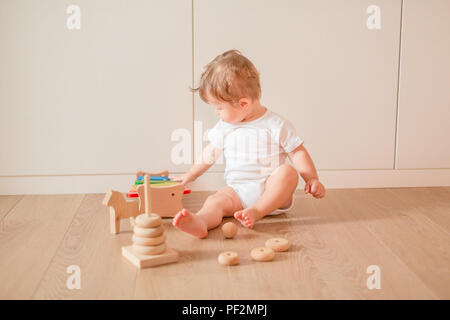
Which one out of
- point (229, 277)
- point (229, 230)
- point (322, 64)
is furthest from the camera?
point (322, 64)

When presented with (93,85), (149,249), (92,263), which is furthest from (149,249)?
(93,85)

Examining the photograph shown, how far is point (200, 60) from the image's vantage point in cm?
160

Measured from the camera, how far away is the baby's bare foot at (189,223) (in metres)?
1.12

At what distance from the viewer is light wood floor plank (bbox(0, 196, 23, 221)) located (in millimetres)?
1428

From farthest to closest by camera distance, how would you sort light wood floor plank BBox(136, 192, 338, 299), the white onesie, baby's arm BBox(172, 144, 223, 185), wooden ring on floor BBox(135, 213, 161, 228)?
baby's arm BBox(172, 144, 223, 185), the white onesie, wooden ring on floor BBox(135, 213, 161, 228), light wood floor plank BBox(136, 192, 338, 299)

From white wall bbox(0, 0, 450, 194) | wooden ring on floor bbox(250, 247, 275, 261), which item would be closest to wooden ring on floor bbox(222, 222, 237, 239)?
wooden ring on floor bbox(250, 247, 275, 261)

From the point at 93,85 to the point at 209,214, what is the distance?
60 centimetres

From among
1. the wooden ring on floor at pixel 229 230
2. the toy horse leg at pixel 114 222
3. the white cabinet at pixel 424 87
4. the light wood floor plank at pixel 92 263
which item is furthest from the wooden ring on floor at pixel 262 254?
the white cabinet at pixel 424 87

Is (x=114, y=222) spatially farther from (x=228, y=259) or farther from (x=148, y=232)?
(x=228, y=259)

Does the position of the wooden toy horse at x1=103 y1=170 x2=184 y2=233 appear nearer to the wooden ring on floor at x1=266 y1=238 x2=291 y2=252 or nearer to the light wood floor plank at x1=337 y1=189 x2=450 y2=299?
the wooden ring on floor at x1=266 y1=238 x2=291 y2=252

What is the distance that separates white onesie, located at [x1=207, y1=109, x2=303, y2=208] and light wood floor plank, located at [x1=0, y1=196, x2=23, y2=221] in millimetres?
625

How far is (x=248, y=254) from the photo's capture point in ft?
3.63

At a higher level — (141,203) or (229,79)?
(229,79)

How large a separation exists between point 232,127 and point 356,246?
1.53 ft
